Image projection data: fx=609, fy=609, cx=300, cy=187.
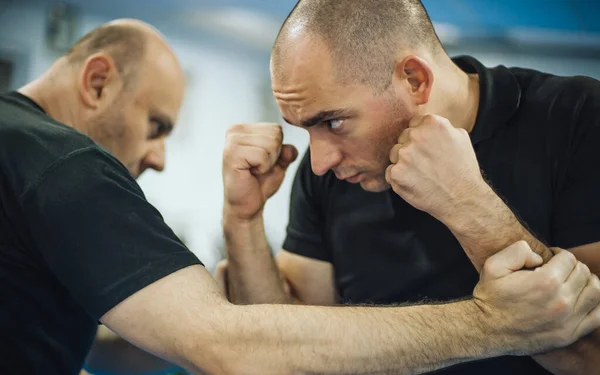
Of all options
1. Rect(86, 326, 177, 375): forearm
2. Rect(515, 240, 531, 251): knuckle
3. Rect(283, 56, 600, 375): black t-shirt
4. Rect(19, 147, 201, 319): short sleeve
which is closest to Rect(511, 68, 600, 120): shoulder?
Rect(283, 56, 600, 375): black t-shirt

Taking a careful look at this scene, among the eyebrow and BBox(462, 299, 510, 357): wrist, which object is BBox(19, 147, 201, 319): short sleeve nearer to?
the eyebrow

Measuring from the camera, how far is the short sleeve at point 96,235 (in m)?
1.02

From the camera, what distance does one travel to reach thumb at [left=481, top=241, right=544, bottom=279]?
1095 millimetres

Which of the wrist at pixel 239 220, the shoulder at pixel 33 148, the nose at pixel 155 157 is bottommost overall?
the wrist at pixel 239 220

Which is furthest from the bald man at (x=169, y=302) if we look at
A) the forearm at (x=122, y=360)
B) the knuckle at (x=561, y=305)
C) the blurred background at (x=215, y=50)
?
the blurred background at (x=215, y=50)

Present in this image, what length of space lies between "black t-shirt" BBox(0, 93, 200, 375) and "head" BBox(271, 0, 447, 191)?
1.34 ft

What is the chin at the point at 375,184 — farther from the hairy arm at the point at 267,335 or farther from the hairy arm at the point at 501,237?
the hairy arm at the point at 267,335

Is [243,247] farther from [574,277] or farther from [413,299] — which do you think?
[574,277]

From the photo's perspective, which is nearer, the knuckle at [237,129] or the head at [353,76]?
the head at [353,76]

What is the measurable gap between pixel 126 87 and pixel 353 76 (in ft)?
2.30

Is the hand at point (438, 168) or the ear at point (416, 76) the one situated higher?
the ear at point (416, 76)

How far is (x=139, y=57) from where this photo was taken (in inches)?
66.3

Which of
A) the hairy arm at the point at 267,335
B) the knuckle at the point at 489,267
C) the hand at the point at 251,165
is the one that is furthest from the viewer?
the hand at the point at 251,165

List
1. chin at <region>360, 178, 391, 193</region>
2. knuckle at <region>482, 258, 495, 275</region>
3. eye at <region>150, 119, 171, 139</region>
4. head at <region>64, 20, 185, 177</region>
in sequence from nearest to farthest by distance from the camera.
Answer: knuckle at <region>482, 258, 495, 275</region> → chin at <region>360, 178, 391, 193</region> → head at <region>64, 20, 185, 177</region> → eye at <region>150, 119, 171, 139</region>
